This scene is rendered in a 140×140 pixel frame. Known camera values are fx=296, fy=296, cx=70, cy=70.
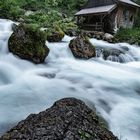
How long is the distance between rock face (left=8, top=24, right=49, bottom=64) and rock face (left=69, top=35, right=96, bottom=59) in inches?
93.8

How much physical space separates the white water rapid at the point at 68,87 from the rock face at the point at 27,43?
0.29 metres

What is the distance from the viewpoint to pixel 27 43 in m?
11.3

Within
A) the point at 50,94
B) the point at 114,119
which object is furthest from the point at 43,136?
the point at 50,94

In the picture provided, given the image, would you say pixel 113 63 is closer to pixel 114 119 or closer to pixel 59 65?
pixel 59 65

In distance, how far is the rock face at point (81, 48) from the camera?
1354cm

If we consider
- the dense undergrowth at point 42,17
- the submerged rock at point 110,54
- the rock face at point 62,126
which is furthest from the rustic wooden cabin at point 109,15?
the rock face at point 62,126

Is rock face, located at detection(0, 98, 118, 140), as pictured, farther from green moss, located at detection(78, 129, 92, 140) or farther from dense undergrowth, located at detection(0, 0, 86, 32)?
dense undergrowth, located at detection(0, 0, 86, 32)

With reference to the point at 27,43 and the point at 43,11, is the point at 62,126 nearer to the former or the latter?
the point at 27,43

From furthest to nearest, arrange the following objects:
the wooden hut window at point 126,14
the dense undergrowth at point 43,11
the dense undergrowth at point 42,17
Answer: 1. the wooden hut window at point 126,14
2. the dense undergrowth at point 43,11
3. the dense undergrowth at point 42,17

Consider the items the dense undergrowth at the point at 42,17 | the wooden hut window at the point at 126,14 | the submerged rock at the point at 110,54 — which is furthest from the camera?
the wooden hut window at the point at 126,14

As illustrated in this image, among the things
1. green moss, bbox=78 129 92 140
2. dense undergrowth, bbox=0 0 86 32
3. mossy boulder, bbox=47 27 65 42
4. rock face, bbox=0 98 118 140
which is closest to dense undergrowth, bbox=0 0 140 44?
dense undergrowth, bbox=0 0 86 32

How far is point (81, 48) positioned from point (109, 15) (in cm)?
1326

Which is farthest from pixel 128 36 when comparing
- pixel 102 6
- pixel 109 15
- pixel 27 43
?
pixel 27 43

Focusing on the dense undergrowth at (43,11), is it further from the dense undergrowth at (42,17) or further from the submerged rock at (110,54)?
the submerged rock at (110,54)
